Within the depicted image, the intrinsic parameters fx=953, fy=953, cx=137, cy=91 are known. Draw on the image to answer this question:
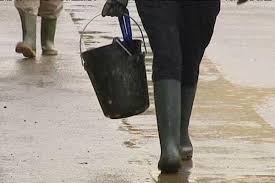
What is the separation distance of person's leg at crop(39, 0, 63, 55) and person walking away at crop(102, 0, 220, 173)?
14.8 ft

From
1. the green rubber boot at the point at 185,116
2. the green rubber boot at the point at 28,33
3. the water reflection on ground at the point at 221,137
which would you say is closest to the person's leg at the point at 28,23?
the green rubber boot at the point at 28,33

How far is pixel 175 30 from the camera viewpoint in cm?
559

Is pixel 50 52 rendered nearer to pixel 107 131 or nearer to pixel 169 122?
pixel 107 131

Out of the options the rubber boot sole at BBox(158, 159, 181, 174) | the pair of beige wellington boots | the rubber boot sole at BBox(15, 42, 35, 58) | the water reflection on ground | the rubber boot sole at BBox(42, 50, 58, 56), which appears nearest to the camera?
the rubber boot sole at BBox(158, 159, 181, 174)

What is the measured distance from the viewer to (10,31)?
457 inches

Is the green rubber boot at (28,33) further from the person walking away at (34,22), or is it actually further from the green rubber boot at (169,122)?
the green rubber boot at (169,122)

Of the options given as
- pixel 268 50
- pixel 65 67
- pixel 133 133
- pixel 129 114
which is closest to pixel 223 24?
pixel 268 50

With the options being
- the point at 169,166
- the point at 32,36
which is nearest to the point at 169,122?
the point at 169,166

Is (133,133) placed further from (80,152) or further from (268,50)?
(268,50)

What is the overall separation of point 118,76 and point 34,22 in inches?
175

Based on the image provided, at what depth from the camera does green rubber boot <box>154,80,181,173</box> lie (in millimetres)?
5523

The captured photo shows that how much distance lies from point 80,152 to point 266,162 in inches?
46.9

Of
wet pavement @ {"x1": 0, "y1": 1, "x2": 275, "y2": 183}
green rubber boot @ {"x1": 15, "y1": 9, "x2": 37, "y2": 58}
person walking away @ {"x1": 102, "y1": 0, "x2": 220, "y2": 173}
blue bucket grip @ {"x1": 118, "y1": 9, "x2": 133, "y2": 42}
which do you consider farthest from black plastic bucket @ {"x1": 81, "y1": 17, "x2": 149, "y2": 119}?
green rubber boot @ {"x1": 15, "y1": 9, "x2": 37, "y2": 58}

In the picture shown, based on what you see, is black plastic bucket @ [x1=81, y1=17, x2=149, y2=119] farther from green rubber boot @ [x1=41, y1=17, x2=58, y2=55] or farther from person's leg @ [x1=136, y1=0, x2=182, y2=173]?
green rubber boot @ [x1=41, y1=17, x2=58, y2=55]
